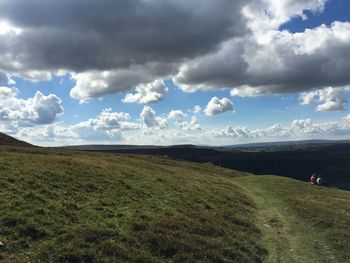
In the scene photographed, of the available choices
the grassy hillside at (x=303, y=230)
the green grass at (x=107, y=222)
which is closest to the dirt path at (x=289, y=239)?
the grassy hillside at (x=303, y=230)

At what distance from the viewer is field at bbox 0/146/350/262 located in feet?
59.2

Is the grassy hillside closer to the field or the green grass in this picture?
the field

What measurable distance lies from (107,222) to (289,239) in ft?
36.4

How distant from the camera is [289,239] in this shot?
1019 inches

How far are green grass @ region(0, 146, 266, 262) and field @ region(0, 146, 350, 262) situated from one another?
44mm

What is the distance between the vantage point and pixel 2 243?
1723 cm

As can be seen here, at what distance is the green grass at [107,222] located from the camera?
1766cm

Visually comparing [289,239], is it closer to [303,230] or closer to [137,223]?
[303,230]

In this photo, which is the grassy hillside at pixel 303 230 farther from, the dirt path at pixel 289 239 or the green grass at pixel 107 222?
the green grass at pixel 107 222

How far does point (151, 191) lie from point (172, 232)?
43.4 feet

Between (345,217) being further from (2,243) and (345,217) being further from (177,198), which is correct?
(2,243)

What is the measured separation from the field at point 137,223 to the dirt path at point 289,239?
0.06 m

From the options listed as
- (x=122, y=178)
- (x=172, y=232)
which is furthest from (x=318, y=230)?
(x=122, y=178)

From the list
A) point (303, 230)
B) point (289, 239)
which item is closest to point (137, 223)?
point (289, 239)
